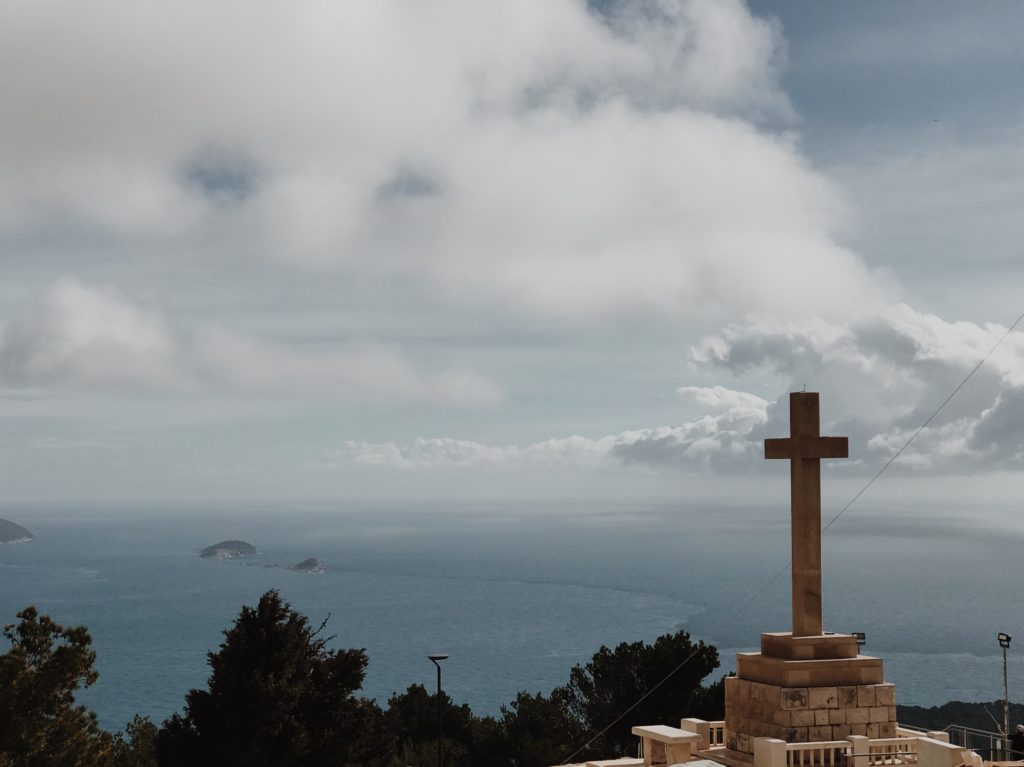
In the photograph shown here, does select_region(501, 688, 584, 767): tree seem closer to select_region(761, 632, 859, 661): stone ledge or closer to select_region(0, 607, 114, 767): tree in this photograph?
select_region(0, 607, 114, 767): tree

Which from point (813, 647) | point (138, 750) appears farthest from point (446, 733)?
point (813, 647)

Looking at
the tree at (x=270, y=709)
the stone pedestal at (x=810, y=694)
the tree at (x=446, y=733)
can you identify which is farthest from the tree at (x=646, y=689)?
the stone pedestal at (x=810, y=694)

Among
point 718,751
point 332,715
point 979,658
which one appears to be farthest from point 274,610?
point 979,658

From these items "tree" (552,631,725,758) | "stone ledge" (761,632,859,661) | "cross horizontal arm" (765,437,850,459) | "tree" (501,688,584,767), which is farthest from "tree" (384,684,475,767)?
"cross horizontal arm" (765,437,850,459)

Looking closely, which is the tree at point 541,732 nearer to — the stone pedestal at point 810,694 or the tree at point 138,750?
the tree at point 138,750

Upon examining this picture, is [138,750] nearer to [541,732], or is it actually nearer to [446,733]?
[446,733]

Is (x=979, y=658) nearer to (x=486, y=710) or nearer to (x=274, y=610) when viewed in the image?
(x=486, y=710)

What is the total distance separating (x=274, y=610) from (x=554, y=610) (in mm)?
174155

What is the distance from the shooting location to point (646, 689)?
38.4 metres

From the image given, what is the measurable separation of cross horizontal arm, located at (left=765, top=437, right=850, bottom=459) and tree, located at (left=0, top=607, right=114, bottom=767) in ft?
50.4

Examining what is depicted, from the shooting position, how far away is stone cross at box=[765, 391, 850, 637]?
17141 mm

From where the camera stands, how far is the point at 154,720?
112250 mm

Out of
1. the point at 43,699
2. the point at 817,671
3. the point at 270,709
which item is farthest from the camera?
the point at 43,699

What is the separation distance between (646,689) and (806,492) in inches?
896
